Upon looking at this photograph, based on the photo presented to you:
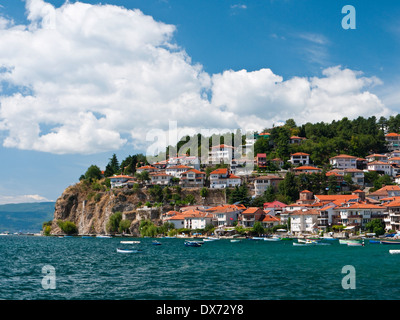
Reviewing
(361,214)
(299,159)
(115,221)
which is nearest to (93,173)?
(115,221)

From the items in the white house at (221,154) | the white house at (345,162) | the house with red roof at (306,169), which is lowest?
the house with red roof at (306,169)

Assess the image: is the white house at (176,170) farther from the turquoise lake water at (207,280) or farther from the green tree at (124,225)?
the turquoise lake water at (207,280)

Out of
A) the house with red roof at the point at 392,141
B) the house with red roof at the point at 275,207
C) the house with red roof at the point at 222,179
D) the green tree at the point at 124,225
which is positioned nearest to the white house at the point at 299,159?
the house with red roof at the point at 222,179

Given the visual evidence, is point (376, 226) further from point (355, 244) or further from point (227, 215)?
point (227, 215)

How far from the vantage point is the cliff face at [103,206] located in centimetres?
10231

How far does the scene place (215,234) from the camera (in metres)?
91.4

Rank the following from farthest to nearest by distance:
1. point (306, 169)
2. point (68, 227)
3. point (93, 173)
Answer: point (93, 173) < point (68, 227) < point (306, 169)

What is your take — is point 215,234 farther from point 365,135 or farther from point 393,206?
point 365,135

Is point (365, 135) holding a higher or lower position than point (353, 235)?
higher

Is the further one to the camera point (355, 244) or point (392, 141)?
point (392, 141)

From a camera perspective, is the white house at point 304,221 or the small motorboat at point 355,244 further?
the white house at point 304,221

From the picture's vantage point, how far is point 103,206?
112 metres
